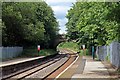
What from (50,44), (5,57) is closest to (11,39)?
(5,57)

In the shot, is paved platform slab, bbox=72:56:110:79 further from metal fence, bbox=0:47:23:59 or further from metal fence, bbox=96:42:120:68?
metal fence, bbox=0:47:23:59

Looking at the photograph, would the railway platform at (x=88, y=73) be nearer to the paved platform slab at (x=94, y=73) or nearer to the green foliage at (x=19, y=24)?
the paved platform slab at (x=94, y=73)

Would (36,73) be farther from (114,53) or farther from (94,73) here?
(114,53)

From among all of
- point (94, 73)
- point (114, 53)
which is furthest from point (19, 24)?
point (94, 73)

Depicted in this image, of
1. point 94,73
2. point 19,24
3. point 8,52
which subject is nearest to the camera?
point 94,73

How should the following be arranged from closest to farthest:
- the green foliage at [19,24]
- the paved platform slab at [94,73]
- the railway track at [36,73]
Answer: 1. the paved platform slab at [94,73]
2. the railway track at [36,73]
3. the green foliage at [19,24]

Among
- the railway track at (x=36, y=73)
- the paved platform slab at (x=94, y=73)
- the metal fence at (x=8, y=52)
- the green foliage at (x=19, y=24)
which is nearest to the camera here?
the paved platform slab at (x=94, y=73)

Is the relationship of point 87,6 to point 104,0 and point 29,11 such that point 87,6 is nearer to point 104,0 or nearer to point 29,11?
point 104,0

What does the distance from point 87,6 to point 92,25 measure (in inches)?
262

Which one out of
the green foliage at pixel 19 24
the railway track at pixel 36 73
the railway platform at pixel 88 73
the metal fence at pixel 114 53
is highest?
the green foliage at pixel 19 24

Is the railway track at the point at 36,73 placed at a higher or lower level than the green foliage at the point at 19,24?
lower

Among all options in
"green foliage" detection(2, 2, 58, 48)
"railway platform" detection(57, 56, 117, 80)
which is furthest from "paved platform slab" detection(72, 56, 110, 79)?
"green foliage" detection(2, 2, 58, 48)

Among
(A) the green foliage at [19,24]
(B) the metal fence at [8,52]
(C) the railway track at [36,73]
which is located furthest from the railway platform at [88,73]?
(A) the green foliage at [19,24]

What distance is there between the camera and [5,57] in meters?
53.4
